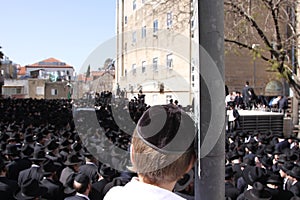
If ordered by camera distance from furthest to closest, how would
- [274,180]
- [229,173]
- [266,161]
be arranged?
[266,161] < [229,173] < [274,180]

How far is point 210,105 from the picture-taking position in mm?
1529

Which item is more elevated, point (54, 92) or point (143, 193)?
point (54, 92)

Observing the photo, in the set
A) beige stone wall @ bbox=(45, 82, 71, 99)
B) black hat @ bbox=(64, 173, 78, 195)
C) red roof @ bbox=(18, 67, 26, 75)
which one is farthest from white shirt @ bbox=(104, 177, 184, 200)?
red roof @ bbox=(18, 67, 26, 75)

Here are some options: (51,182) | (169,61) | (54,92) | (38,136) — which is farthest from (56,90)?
(51,182)

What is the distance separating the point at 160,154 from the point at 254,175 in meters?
4.47

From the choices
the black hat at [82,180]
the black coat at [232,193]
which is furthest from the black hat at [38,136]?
the black coat at [232,193]

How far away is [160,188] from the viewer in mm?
1477

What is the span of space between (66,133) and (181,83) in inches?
751

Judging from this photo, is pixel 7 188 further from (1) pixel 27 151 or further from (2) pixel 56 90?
(2) pixel 56 90

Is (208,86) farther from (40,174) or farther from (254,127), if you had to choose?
(254,127)

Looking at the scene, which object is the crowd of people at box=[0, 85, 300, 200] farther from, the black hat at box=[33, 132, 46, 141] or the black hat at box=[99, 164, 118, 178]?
the black hat at box=[33, 132, 46, 141]

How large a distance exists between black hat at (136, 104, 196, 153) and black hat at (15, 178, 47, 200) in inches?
152

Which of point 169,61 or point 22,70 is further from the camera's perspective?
point 22,70

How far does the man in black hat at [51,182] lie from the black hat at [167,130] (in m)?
4.05
